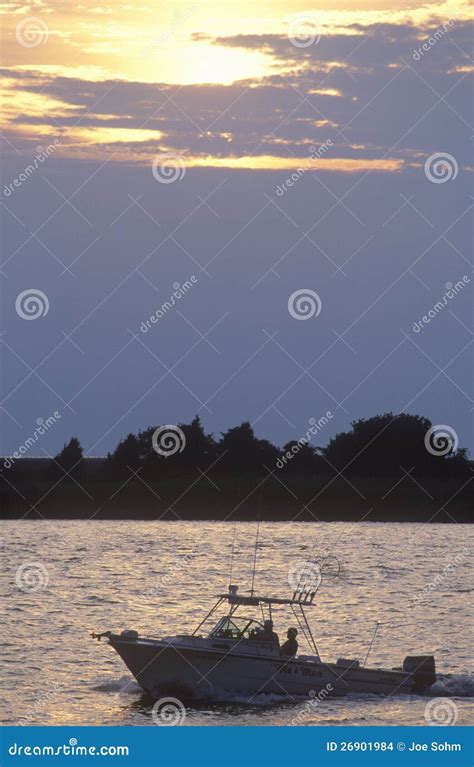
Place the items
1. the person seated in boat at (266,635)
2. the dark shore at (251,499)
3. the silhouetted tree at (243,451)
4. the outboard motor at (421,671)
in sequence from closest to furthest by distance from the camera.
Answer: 1. the person seated in boat at (266,635)
2. the outboard motor at (421,671)
3. the dark shore at (251,499)
4. the silhouetted tree at (243,451)

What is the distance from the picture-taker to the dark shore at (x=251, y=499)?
14088cm

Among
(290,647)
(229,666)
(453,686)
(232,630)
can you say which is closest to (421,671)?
(453,686)

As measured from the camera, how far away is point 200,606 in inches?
2594

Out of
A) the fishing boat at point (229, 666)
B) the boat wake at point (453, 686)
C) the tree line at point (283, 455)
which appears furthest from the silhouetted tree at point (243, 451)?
the fishing boat at point (229, 666)

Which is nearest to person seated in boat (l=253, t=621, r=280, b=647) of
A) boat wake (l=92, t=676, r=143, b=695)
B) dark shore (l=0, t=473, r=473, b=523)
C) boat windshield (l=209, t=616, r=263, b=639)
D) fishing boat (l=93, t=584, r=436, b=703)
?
fishing boat (l=93, t=584, r=436, b=703)

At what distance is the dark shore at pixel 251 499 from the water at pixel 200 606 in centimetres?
1099

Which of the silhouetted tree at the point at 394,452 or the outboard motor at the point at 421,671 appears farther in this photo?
the silhouetted tree at the point at 394,452

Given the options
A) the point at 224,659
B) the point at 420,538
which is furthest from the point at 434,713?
the point at 420,538

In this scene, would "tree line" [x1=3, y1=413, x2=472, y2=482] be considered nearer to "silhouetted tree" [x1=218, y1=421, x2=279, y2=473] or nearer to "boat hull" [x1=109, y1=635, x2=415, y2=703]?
"silhouetted tree" [x1=218, y1=421, x2=279, y2=473]

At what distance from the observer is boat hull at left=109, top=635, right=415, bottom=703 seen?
139 ft

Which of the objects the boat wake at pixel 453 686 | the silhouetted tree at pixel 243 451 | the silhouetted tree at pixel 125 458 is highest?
the silhouetted tree at pixel 243 451

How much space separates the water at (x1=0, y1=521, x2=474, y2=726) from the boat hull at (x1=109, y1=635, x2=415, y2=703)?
0.49 meters

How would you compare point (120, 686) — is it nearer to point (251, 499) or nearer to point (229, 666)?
point (229, 666)

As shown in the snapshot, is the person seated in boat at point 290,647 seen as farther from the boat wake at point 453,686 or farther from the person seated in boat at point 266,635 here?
the boat wake at point 453,686
